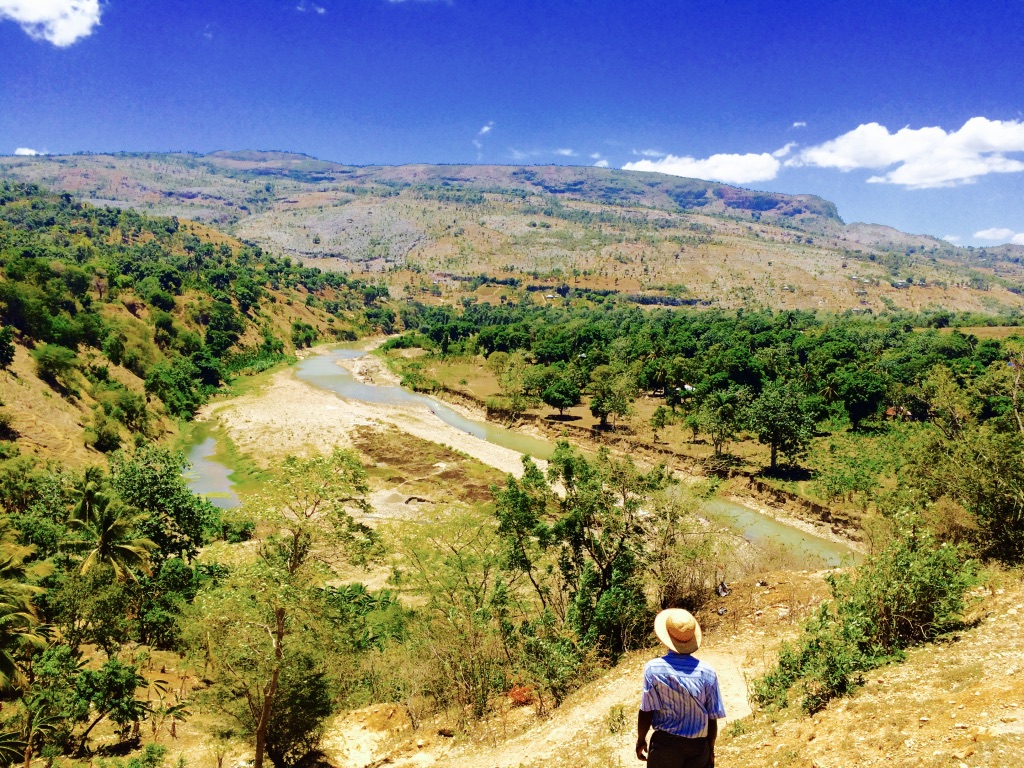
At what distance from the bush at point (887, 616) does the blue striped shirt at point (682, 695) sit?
689 centimetres

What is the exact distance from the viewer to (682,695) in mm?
6020

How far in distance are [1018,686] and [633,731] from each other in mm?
7275

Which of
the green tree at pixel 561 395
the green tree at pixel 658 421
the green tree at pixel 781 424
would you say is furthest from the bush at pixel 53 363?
the green tree at pixel 781 424

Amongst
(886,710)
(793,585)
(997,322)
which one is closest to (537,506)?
(793,585)

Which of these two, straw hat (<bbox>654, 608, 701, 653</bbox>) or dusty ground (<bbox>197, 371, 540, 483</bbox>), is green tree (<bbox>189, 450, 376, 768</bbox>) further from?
dusty ground (<bbox>197, 371, 540, 483</bbox>)

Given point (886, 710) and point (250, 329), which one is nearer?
point (886, 710)

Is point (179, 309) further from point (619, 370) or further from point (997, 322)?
point (997, 322)

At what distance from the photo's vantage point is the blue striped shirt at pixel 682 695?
599 cm

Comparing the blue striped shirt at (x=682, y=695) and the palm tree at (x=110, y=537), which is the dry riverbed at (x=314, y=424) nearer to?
the palm tree at (x=110, y=537)

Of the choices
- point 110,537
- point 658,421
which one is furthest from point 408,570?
point 658,421

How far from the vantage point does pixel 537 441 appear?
214 ft

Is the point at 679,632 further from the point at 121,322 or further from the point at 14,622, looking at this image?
the point at 121,322

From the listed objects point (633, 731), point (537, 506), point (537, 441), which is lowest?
point (537, 441)

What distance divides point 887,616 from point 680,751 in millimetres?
9502
